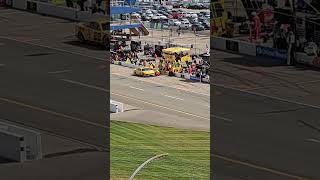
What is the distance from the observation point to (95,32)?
8.04 ft

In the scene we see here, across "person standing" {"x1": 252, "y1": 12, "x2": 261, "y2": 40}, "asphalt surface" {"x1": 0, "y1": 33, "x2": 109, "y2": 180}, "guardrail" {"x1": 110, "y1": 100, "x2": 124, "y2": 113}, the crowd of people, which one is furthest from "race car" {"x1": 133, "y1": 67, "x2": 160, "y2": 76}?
"person standing" {"x1": 252, "y1": 12, "x2": 261, "y2": 40}

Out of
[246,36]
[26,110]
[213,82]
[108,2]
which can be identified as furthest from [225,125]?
[26,110]

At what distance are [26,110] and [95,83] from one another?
1.66ft

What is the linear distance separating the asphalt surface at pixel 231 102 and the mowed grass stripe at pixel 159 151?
124 millimetres

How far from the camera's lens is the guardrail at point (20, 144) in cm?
286

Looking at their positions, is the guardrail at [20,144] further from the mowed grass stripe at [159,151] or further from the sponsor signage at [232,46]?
the sponsor signage at [232,46]

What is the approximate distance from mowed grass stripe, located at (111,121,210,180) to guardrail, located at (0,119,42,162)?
36cm

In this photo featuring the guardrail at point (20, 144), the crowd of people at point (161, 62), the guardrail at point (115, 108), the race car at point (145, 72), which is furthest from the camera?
the race car at point (145, 72)

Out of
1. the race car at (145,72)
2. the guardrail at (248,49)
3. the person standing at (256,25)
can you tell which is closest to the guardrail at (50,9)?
the guardrail at (248,49)

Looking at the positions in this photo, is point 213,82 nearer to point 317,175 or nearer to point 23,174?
point 317,175

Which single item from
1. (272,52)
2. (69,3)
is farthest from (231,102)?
(69,3)

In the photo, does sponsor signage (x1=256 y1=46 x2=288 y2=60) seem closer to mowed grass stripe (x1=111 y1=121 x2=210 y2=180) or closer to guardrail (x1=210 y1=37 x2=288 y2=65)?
guardrail (x1=210 y1=37 x2=288 y2=65)

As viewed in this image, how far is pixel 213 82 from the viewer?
105 inches

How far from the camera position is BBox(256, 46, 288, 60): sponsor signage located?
100 inches
